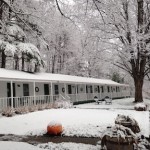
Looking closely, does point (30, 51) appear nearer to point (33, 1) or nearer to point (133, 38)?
point (33, 1)

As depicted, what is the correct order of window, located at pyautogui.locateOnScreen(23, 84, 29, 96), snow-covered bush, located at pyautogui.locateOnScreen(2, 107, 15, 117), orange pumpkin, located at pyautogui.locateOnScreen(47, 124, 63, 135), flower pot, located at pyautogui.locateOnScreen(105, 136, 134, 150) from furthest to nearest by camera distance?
window, located at pyautogui.locateOnScreen(23, 84, 29, 96) → snow-covered bush, located at pyautogui.locateOnScreen(2, 107, 15, 117) → orange pumpkin, located at pyautogui.locateOnScreen(47, 124, 63, 135) → flower pot, located at pyautogui.locateOnScreen(105, 136, 134, 150)

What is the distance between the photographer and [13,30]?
2519 centimetres

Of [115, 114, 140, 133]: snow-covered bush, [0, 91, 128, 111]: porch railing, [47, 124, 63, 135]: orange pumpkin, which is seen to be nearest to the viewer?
[115, 114, 140, 133]: snow-covered bush

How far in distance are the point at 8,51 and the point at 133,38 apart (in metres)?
12.3

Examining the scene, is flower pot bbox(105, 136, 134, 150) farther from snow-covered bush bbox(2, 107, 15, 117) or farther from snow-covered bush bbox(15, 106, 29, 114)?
snow-covered bush bbox(15, 106, 29, 114)

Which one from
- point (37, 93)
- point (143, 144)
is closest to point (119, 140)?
point (143, 144)

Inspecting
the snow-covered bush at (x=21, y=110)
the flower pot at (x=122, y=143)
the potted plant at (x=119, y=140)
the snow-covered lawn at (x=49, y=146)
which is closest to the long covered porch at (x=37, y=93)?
the snow-covered bush at (x=21, y=110)

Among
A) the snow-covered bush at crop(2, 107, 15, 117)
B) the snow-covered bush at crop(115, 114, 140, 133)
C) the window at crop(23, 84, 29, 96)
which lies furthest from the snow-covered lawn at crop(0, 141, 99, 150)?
the window at crop(23, 84, 29, 96)

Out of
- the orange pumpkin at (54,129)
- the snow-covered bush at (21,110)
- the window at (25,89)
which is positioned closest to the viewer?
the orange pumpkin at (54,129)

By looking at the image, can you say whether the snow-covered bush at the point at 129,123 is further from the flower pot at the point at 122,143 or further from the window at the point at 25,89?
the window at the point at 25,89

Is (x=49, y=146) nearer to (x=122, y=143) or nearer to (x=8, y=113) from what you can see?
(x=122, y=143)

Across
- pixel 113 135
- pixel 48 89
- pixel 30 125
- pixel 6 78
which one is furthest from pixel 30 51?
pixel 113 135

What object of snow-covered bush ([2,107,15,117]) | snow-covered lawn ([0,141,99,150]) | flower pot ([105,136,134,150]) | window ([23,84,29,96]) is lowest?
snow-covered lawn ([0,141,99,150])

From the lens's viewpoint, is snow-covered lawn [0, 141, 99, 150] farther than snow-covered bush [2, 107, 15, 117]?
No
